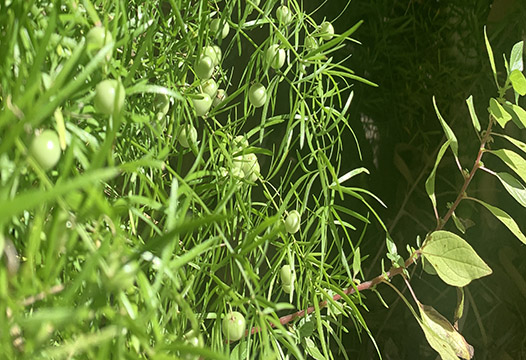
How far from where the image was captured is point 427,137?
0.53m

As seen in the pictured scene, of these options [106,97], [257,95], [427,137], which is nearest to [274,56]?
[257,95]

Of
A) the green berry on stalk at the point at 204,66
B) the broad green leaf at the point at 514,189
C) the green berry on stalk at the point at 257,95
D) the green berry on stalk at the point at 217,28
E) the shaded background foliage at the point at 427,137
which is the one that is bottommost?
the shaded background foliage at the point at 427,137

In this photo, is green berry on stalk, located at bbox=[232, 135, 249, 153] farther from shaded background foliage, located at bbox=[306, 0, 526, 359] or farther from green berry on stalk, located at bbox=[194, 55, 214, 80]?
shaded background foliage, located at bbox=[306, 0, 526, 359]

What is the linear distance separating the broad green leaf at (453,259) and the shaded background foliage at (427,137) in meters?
0.23

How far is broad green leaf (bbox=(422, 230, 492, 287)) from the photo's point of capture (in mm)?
280

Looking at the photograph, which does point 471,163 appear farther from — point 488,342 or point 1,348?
point 1,348

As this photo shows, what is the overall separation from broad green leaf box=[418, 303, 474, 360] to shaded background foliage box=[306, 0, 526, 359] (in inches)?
Answer: 8.2

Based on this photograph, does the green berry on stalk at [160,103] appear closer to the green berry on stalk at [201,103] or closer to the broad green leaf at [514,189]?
the green berry on stalk at [201,103]

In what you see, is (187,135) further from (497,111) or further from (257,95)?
(497,111)

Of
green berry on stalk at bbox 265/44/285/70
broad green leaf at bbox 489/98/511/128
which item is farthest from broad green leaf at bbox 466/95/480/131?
green berry on stalk at bbox 265/44/285/70

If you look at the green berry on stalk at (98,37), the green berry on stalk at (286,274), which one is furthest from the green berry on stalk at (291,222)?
the green berry on stalk at (98,37)

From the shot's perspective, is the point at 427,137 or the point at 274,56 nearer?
the point at 274,56

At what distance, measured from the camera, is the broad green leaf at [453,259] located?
28 centimetres

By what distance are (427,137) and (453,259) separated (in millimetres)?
259
